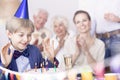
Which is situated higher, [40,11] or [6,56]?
[40,11]

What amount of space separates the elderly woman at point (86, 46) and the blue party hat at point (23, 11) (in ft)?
0.85

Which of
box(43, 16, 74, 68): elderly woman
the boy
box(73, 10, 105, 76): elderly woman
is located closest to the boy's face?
the boy

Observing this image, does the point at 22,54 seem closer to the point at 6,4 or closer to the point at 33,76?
the point at 33,76

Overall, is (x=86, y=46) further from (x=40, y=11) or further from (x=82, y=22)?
(x=40, y=11)

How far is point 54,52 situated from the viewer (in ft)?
4.25

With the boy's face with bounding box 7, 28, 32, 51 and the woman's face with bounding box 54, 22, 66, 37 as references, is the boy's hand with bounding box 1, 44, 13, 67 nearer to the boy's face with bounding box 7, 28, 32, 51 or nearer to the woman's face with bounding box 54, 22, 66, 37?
the boy's face with bounding box 7, 28, 32, 51

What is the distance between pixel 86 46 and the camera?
128 centimetres

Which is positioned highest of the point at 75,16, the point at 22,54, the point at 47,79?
the point at 75,16

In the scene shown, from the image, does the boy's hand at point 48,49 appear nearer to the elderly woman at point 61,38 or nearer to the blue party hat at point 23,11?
the elderly woman at point 61,38

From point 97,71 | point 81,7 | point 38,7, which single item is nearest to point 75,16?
point 81,7

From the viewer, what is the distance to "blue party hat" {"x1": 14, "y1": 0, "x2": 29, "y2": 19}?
4.22 feet

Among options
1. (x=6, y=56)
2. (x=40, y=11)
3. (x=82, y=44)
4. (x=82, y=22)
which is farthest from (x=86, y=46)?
(x=6, y=56)

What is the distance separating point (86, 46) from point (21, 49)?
35 centimetres

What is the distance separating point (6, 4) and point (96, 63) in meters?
0.57
